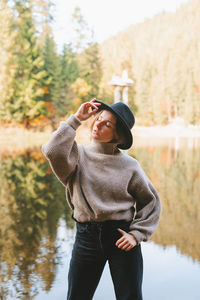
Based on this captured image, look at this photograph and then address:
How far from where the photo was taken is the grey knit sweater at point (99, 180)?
1.79 m

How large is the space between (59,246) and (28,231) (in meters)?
0.87

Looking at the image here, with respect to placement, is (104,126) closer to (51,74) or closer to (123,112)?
(123,112)

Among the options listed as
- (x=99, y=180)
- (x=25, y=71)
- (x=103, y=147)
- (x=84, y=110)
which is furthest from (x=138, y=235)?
(x=25, y=71)

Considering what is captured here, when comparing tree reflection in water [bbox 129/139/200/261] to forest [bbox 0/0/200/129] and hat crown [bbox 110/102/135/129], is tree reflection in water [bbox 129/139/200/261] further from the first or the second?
forest [bbox 0/0/200/129]

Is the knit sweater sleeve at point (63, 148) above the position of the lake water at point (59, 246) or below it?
above

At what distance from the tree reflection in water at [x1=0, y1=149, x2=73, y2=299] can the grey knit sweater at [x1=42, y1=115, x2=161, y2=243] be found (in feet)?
5.55

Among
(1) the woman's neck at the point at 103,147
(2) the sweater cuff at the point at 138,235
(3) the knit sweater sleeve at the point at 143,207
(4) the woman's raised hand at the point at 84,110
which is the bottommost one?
(2) the sweater cuff at the point at 138,235

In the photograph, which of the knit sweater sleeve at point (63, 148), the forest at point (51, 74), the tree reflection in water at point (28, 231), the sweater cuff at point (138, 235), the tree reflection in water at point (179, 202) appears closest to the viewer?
the knit sweater sleeve at point (63, 148)

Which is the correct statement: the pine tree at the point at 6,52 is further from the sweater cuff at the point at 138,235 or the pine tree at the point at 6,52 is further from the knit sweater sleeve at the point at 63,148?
the sweater cuff at the point at 138,235

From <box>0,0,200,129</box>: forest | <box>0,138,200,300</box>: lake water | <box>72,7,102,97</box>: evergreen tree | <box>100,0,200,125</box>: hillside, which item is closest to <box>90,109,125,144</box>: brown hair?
<box>0,138,200,300</box>: lake water

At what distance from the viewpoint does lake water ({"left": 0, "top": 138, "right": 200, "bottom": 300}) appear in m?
3.35

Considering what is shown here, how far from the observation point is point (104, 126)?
6.32 ft

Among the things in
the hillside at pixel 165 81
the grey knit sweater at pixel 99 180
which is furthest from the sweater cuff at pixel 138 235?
the hillside at pixel 165 81

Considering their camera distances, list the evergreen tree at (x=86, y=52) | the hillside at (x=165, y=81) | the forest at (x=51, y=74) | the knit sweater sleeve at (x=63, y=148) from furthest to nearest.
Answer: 1. the hillside at (x=165, y=81)
2. the evergreen tree at (x=86, y=52)
3. the forest at (x=51, y=74)
4. the knit sweater sleeve at (x=63, y=148)
